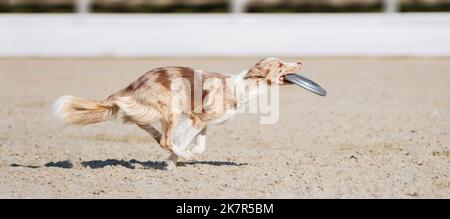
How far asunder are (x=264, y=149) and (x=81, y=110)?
101 inches

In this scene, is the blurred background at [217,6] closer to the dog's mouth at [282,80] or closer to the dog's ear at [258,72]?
the dog's mouth at [282,80]

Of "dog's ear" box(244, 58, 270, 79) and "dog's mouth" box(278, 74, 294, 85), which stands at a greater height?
"dog's ear" box(244, 58, 270, 79)

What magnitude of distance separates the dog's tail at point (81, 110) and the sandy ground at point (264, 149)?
1.78ft

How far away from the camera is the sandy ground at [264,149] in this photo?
848 cm

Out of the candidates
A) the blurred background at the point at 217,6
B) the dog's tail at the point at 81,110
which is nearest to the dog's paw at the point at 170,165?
the dog's tail at the point at 81,110

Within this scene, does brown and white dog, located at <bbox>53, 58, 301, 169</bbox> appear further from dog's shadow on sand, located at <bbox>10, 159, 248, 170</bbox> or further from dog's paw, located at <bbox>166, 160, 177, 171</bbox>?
dog's shadow on sand, located at <bbox>10, 159, 248, 170</bbox>

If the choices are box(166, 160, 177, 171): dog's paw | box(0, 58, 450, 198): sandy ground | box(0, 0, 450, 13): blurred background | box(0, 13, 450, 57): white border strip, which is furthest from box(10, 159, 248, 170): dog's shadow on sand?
box(0, 0, 450, 13): blurred background

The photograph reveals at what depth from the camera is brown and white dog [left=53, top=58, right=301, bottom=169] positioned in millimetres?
9047

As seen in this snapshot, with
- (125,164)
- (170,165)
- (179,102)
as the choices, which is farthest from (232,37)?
(179,102)
